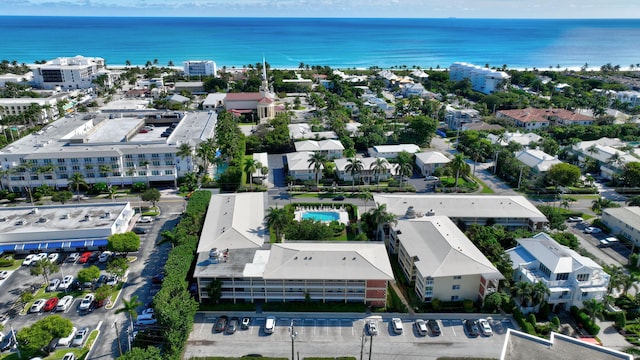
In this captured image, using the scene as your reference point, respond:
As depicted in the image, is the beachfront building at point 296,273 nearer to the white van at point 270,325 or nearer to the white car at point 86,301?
the white van at point 270,325

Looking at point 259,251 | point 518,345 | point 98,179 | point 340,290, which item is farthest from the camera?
point 98,179

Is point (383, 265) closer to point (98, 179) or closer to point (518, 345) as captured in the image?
point (518, 345)

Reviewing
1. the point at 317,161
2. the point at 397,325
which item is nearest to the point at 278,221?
the point at 397,325

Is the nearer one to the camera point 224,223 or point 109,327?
point 109,327

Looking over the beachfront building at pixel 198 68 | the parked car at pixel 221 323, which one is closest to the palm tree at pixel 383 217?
the parked car at pixel 221 323

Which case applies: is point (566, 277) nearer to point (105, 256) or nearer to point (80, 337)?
point (80, 337)

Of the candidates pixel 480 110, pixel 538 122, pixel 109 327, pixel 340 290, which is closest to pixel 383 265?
pixel 340 290
